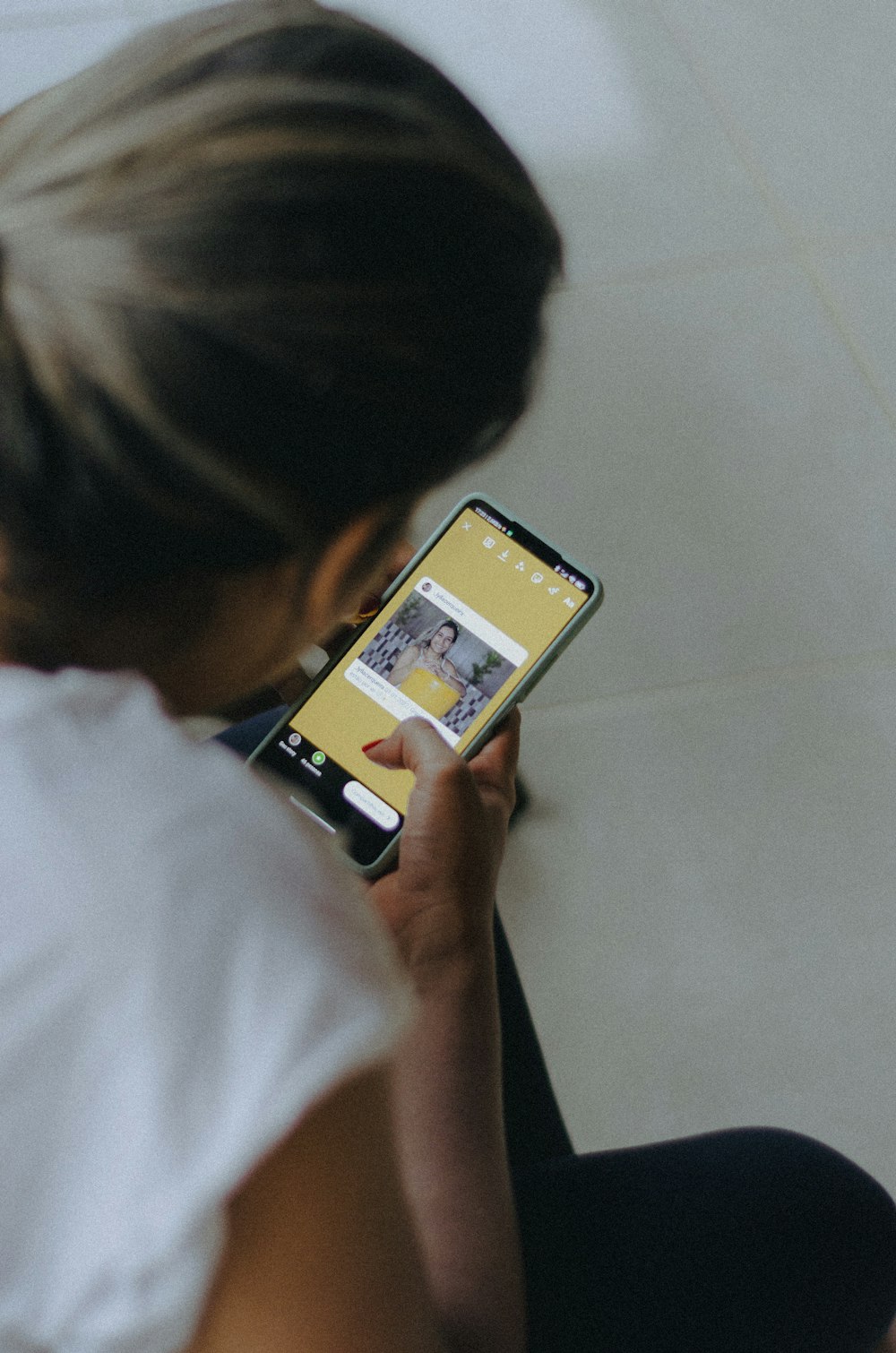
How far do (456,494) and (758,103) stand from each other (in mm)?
791

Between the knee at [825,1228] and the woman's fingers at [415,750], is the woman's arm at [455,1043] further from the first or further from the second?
the knee at [825,1228]

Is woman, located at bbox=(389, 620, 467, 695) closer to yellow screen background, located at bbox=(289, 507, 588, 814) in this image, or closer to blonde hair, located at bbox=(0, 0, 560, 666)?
yellow screen background, located at bbox=(289, 507, 588, 814)

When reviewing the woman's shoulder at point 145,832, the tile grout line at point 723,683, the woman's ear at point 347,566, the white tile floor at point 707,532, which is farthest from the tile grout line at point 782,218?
the woman's shoulder at point 145,832

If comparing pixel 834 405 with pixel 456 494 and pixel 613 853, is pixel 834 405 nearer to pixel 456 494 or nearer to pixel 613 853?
pixel 456 494

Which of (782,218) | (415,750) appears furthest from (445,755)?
(782,218)

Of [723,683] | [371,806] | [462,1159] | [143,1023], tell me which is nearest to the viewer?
[143,1023]

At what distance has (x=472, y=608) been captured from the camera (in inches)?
34.2

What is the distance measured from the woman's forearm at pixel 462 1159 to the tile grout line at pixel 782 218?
960 millimetres

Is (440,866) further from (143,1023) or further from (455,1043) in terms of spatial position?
(143,1023)

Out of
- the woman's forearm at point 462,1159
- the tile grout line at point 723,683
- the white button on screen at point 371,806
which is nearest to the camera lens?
the woman's forearm at point 462,1159

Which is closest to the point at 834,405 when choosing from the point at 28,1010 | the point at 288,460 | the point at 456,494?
the point at 456,494

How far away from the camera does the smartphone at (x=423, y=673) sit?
0.85 meters

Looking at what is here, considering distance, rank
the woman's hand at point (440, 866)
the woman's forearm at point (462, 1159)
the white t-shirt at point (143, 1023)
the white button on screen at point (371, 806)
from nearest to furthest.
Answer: the white t-shirt at point (143, 1023), the woman's forearm at point (462, 1159), the woman's hand at point (440, 866), the white button on screen at point (371, 806)

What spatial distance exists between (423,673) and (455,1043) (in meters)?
0.28
